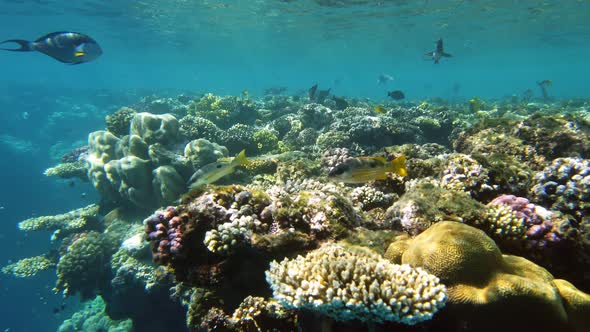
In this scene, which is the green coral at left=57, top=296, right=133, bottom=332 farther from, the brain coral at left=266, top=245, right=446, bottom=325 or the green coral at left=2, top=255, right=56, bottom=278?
the brain coral at left=266, top=245, right=446, bottom=325

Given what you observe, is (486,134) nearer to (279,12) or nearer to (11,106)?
(279,12)

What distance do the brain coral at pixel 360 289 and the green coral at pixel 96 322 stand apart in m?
11.0

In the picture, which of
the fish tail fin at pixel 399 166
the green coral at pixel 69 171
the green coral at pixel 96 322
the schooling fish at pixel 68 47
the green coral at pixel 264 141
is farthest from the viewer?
the green coral at pixel 69 171

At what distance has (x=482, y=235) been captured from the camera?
9.95ft

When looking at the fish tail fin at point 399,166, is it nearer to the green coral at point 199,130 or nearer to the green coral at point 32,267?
the green coral at point 199,130

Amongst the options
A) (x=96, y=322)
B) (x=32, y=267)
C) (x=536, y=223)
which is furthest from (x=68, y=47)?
(x=96, y=322)

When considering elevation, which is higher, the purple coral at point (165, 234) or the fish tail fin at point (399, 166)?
the fish tail fin at point (399, 166)

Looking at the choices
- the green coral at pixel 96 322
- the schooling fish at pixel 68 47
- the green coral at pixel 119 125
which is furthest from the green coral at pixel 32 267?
the schooling fish at pixel 68 47

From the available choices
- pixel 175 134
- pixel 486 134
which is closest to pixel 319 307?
pixel 486 134

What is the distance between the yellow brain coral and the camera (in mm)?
2643

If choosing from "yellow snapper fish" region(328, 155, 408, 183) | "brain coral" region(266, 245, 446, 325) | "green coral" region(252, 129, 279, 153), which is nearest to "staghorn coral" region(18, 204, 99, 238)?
"green coral" region(252, 129, 279, 153)

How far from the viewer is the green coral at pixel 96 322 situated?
12133 millimetres

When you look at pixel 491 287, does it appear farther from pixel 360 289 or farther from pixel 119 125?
pixel 119 125

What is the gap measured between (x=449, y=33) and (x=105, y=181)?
4836 centimetres
